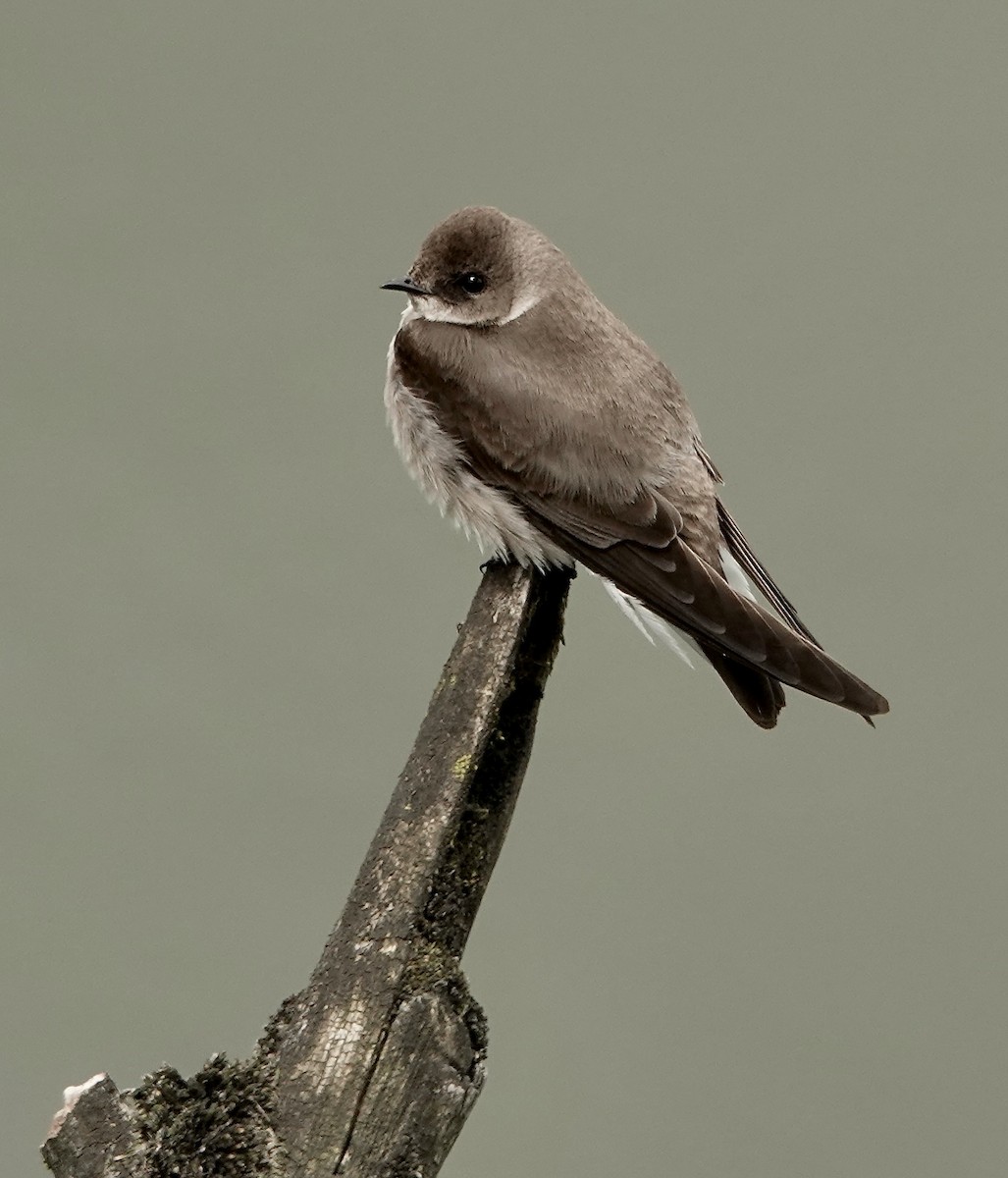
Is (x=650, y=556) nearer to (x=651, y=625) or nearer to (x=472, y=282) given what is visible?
(x=651, y=625)

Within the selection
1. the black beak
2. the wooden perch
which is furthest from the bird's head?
the wooden perch

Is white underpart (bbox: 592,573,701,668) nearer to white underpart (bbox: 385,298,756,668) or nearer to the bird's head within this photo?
white underpart (bbox: 385,298,756,668)

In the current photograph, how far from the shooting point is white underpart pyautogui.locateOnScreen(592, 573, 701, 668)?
121 inches

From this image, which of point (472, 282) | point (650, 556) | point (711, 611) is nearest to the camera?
point (711, 611)

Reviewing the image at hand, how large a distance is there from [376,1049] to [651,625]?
1217 mm

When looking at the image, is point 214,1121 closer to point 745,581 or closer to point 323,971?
point 323,971

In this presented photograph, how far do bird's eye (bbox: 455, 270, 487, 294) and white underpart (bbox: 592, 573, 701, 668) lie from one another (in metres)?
0.71

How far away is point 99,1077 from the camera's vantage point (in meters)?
2.15

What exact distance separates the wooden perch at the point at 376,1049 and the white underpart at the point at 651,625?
73 centimetres

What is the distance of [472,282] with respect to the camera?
339 centimetres

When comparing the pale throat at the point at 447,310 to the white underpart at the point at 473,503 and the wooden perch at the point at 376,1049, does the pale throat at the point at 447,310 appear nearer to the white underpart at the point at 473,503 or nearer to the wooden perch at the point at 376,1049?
the white underpart at the point at 473,503

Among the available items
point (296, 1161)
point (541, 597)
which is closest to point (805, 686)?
point (541, 597)

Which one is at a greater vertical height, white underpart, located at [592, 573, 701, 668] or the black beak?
the black beak

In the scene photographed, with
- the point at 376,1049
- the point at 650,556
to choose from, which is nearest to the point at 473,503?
the point at 650,556
